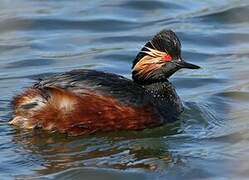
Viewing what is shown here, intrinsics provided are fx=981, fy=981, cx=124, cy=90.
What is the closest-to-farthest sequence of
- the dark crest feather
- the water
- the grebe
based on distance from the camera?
the water → the grebe → the dark crest feather

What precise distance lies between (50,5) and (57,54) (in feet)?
8.62

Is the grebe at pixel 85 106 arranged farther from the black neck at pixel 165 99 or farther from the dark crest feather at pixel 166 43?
the dark crest feather at pixel 166 43

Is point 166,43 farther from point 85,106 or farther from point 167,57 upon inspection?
point 85,106

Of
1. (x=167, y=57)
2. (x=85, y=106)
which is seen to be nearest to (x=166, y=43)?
(x=167, y=57)

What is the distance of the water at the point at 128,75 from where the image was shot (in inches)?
312

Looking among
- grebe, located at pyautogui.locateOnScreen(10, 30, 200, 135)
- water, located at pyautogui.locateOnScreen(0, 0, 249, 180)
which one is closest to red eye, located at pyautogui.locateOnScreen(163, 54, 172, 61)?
grebe, located at pyautogui.locateOnScreen(10, 30, 200, 135)

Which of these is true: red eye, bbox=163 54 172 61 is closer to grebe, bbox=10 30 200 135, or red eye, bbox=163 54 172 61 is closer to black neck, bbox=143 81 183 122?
black neck, bbox=143 81 183 122

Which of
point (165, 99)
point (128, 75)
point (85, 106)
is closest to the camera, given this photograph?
point (85, 106)

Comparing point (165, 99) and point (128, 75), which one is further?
point (128, 75)

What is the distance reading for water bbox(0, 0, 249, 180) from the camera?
7.92 metres

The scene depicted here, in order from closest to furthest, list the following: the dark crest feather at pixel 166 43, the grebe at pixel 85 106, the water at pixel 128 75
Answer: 1. the water at pixel 128 75
2. the grebe at pixel 85 106
3. the dark crest feather at pixel 166 43

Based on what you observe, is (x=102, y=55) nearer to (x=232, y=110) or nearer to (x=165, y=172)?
(x=232, y=110)

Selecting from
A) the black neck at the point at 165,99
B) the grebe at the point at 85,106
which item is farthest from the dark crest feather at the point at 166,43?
the grebe at the point at 85,106

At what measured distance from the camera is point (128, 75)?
11.0m
